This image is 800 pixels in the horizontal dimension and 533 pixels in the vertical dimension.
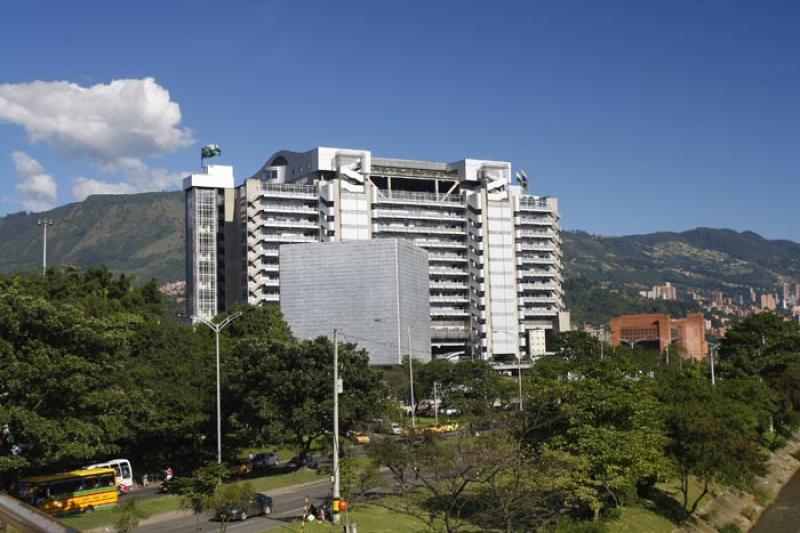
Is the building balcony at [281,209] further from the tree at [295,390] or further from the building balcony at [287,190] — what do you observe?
the tree at [295,390]

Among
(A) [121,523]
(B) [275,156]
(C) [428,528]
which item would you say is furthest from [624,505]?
(B) [275,156]

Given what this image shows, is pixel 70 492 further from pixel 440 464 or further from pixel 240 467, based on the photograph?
pixel 440 464

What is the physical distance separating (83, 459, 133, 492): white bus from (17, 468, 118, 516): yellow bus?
9.10 metres

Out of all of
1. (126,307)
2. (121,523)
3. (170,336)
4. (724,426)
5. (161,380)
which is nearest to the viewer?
(121,523)

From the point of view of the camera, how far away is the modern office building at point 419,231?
159 meters

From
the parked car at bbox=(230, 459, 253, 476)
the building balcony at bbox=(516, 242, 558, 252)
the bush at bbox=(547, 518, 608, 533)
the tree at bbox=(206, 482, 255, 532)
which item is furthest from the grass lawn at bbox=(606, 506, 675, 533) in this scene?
the building balcony at bbox=(516, 242, 558, 252)

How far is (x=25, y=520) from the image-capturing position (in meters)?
7.20

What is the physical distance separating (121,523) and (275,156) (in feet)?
479

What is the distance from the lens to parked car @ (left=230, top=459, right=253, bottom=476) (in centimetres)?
6381

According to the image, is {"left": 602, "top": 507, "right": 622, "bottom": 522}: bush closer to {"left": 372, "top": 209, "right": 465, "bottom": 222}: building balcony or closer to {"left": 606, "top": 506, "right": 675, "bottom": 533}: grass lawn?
{"left": 606, "top": 506, "right": 675, "bottom": 533}: grass lawn

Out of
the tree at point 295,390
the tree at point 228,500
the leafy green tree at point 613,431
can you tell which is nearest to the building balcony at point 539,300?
the tree at point 295,390

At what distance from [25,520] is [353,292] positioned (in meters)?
139

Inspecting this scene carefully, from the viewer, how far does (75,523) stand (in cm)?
4262

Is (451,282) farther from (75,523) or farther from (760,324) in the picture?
(75,523)
